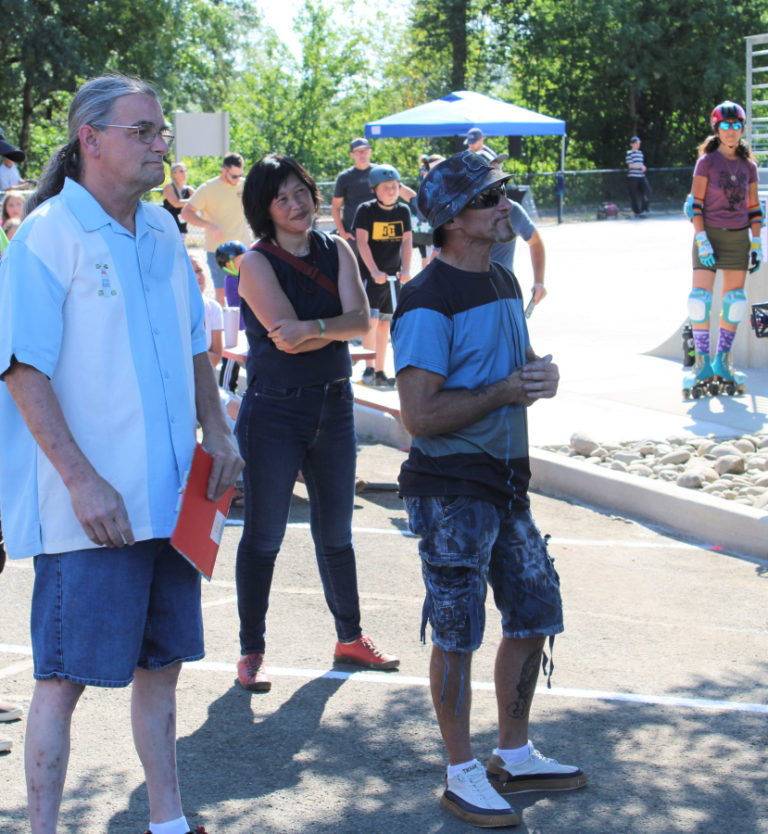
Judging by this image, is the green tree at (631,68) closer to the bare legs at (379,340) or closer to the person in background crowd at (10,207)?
the bare legs at (379,340)

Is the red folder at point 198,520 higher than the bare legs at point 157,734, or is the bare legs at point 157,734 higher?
the red folder at point 198,520

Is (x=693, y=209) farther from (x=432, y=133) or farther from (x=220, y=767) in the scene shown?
(x=432, y=133)

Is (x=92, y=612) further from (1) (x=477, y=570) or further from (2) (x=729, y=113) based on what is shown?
(2) (x=729, y=113)

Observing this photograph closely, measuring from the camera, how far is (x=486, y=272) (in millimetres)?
3477

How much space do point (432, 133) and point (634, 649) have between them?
21.1m

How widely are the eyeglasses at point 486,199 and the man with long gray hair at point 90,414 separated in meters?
0.92

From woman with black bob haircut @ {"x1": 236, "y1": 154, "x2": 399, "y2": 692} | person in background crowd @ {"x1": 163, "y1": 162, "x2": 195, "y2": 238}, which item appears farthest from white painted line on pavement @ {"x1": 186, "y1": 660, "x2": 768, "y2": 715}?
person in background crowd @ {"x1": 163, "y1": 162, "x2": 195, "y2": 238}

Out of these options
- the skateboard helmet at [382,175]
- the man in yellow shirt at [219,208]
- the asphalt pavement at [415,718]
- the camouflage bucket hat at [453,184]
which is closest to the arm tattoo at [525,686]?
the asphalt pavement at [415,718]

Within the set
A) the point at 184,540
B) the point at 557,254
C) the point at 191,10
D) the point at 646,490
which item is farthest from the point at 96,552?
the point at 191,10

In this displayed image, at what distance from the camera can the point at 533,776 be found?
3.61m

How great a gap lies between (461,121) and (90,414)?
74.1 ft

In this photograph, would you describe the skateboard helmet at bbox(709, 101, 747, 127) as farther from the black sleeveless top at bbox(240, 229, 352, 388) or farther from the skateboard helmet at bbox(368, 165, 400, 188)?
the black sleeveless top at bbox(240, 229, 352, 388)

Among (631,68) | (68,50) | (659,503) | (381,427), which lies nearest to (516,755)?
(659,503)

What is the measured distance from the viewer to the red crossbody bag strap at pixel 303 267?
4457mm
